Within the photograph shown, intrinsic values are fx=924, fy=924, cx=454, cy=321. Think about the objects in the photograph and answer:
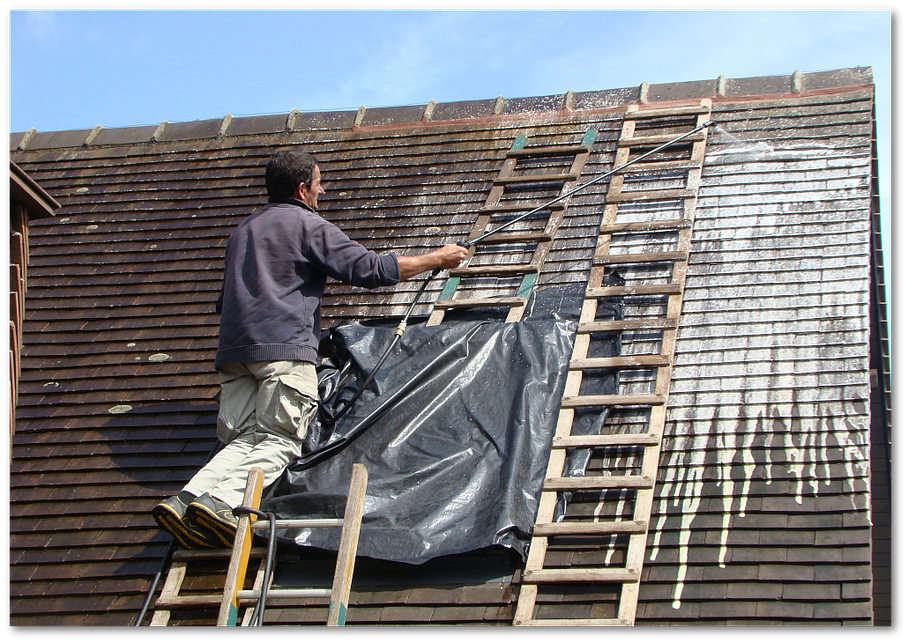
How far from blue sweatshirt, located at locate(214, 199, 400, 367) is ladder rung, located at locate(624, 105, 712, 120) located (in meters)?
3.02

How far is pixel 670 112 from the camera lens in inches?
261

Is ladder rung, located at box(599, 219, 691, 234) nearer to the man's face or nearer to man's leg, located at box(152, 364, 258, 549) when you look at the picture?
the man's face

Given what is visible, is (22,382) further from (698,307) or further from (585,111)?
(585,111)

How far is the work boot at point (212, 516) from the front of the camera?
12.5 ft

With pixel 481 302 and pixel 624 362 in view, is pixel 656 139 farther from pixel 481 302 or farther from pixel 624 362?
pixel 624 362

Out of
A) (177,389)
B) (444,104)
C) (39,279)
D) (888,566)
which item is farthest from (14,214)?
(888,566)

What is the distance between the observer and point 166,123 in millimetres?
8141

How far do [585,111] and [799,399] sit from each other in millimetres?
3551

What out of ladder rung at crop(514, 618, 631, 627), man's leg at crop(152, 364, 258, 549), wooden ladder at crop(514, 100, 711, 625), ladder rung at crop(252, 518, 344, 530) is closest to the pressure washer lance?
wooden ladder at crop(514, 100, 711, 625)

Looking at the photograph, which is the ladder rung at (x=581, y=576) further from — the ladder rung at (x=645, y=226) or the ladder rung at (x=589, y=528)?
the ladder rung at (x=645, y=226)

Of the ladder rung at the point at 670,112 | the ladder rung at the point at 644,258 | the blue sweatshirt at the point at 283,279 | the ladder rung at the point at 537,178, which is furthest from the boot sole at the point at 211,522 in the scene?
the ladder rung at the point at 670,112

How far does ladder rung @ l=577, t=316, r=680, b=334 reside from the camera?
4.64 m

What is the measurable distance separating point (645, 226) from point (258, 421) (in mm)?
2529

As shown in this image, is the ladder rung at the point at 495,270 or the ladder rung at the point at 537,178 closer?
the ladder rung at the point at 495,270
